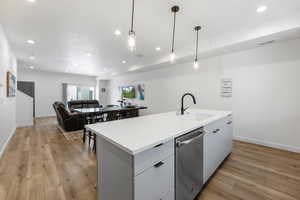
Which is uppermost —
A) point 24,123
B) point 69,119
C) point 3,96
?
point 3,96

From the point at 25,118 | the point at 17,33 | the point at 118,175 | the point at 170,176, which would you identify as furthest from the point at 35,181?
the point at 25,118

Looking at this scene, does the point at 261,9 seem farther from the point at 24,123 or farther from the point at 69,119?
the point at 24,123

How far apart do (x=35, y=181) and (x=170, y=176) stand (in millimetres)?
2069

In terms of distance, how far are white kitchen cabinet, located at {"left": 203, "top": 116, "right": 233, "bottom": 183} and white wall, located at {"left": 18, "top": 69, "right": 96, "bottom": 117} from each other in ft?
29.2

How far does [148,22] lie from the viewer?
2.57 metres

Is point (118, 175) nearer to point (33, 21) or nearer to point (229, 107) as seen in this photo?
point (33, 21)

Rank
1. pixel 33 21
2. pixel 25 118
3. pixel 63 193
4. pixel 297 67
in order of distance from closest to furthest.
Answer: pixel 63 193 → pixel 33 21 → pixel 297 67 → pixel 25 118

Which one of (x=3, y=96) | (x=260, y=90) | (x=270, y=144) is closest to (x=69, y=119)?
(x=3, y=96)

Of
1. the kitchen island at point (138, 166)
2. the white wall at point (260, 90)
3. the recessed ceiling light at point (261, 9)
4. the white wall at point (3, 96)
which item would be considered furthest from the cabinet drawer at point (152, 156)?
the white wall at point (3, 96)

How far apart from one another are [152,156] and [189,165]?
0.60m

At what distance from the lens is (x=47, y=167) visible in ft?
7.34

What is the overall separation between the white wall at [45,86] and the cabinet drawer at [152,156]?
29.1 ft

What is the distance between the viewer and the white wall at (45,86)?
7.07m

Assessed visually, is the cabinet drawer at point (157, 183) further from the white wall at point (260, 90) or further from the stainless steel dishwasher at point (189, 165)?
the white wall at point (260, 90)
